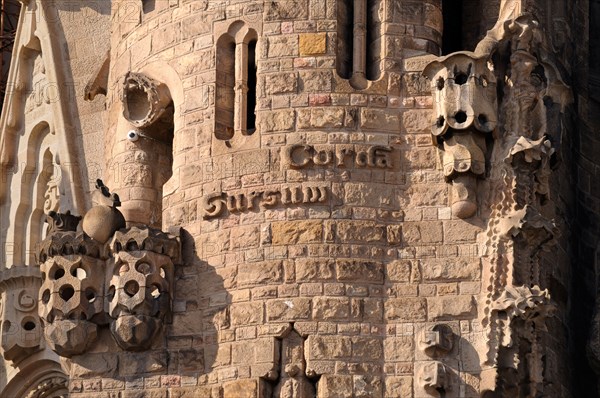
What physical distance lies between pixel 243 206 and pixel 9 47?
10.6 meters

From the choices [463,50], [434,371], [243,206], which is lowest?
[434,371]

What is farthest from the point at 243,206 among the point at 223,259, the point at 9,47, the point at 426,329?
the point at 9,47

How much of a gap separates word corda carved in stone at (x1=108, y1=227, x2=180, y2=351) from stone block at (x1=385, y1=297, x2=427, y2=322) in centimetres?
225

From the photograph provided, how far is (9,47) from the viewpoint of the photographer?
37.8m

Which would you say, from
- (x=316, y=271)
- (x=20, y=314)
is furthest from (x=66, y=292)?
(x=20, y=314)

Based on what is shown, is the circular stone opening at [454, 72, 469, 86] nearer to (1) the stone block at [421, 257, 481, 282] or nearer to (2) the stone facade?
(2) the stone facade

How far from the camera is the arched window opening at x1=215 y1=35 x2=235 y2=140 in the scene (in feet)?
92.9

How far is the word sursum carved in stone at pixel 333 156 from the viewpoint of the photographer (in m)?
27.8

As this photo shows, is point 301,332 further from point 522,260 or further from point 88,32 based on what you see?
point 88,32

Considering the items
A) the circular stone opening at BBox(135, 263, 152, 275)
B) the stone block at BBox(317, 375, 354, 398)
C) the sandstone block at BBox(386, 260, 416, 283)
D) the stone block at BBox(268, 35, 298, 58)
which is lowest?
the stone block at BBox(317, 375, 354, 398)

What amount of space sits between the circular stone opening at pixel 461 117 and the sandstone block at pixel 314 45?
1490 mm

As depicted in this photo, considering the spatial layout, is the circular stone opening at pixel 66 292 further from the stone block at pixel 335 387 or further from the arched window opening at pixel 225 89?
the stone block at pixel 335 387

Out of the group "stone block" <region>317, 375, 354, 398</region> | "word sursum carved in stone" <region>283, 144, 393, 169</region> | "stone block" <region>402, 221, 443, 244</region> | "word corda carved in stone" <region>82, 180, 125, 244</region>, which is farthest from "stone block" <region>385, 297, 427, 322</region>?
"word corda carved in stone" <region>82, 180, 125, 244</region>

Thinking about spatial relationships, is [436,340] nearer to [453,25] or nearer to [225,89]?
[225,89]
